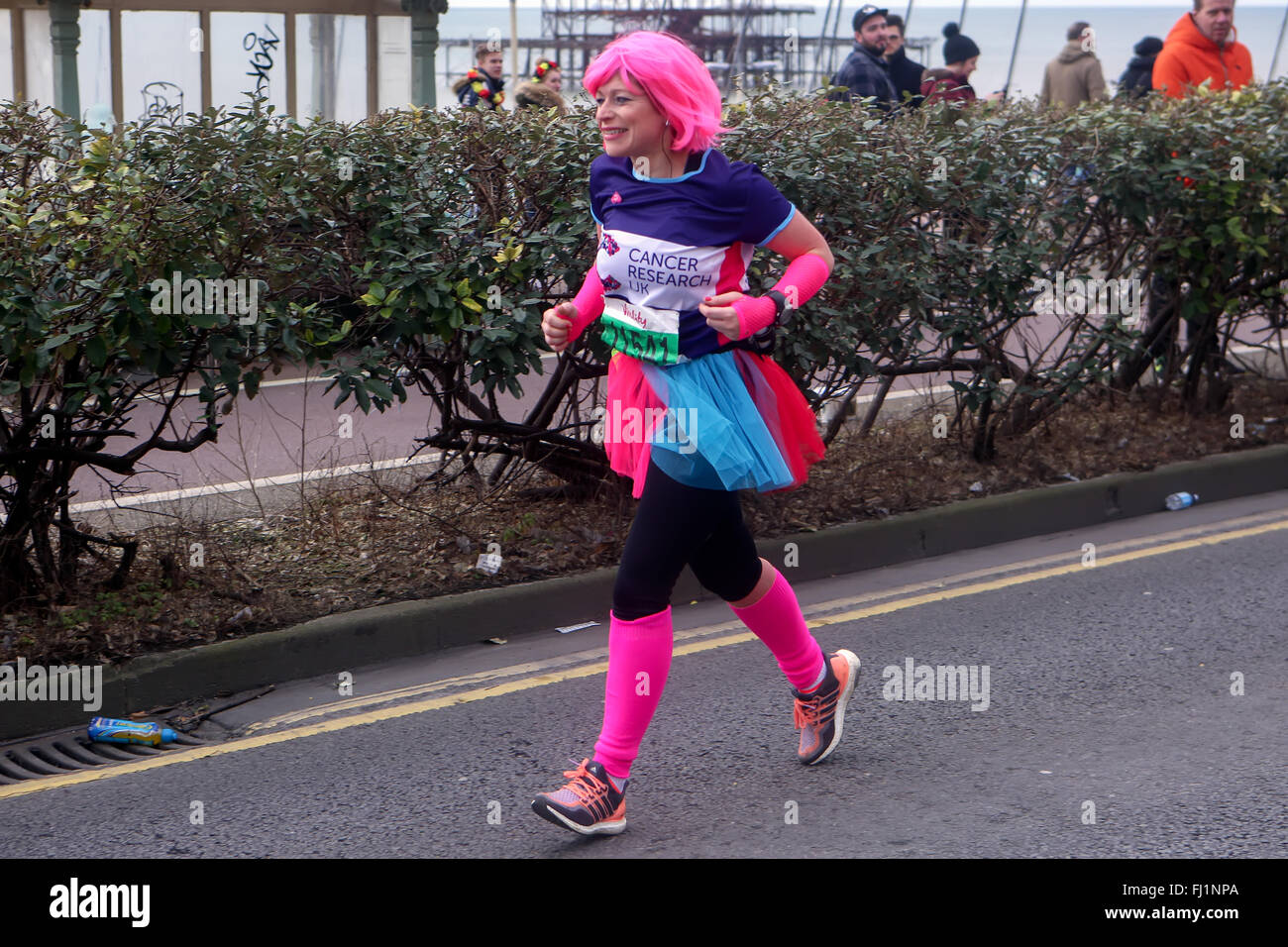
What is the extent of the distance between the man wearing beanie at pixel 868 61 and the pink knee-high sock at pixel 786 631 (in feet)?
21.7

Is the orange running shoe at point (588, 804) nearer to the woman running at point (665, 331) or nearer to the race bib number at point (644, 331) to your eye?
the woman running at point (665, 331)

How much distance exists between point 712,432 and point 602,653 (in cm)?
183

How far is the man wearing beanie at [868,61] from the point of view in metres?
10.1

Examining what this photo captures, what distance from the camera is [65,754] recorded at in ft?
14.7

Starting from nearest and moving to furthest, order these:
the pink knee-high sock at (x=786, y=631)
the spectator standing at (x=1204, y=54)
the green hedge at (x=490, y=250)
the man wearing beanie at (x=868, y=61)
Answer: the pink knee-high sock at (x=786, y=631) < the green hedge at (x=490, y=250) < the spectator standing at (x=1204, y=54) < the man wearing beanie at (x=868, y=61)

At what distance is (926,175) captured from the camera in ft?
20.7

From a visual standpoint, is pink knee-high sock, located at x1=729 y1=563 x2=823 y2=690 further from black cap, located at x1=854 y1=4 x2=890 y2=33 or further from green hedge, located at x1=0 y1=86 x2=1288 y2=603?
black cap, located at x1=854 y1=4 x2=890 y2=33

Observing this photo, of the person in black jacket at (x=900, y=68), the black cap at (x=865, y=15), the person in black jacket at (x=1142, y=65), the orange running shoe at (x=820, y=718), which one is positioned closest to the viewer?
the orange running shoe at (x=820, y=718)


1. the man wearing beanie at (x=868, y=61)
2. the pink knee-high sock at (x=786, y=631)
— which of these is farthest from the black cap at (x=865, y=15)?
the pink knee-high sock at (x=786, y=631)

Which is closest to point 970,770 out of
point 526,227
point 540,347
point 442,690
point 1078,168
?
point 442,690

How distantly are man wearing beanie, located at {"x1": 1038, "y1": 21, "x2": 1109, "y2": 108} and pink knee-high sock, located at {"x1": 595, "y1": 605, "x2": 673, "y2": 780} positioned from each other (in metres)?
10.2

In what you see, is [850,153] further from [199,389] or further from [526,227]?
[199,389]

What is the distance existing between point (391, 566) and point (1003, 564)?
2675 mm

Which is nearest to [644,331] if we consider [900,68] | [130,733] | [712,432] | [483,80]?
[712,432]
